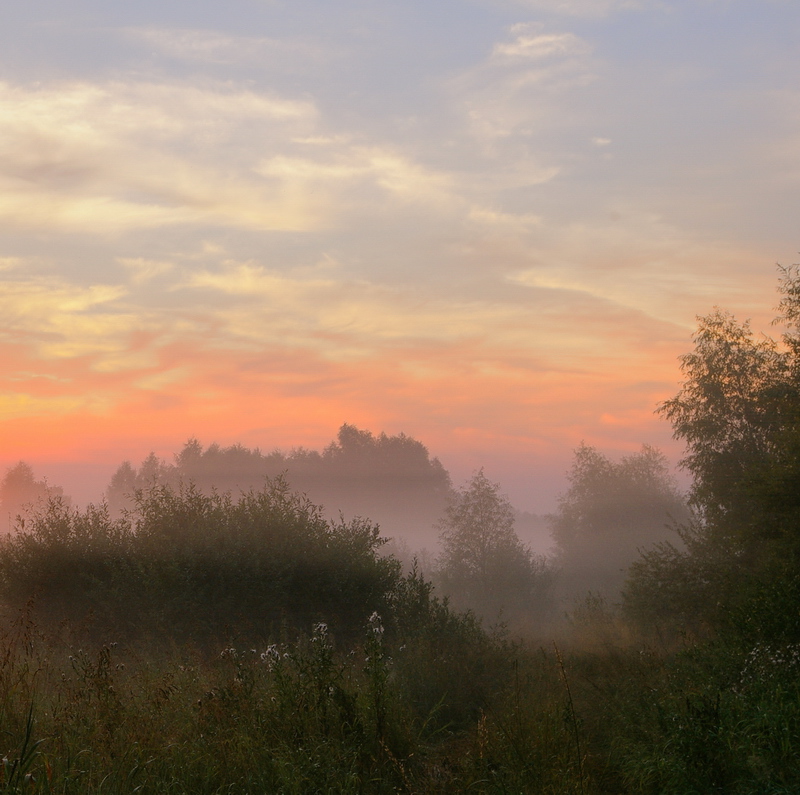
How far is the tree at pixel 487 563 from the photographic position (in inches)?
1750

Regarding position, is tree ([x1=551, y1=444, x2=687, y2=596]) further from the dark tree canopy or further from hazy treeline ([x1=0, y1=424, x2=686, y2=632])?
the dark tree canopy

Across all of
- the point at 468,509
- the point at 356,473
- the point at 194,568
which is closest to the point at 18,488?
the point at 356,473

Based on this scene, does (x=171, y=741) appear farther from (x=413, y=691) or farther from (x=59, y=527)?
(x=59, y=527)

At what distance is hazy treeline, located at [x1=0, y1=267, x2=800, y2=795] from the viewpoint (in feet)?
20.8

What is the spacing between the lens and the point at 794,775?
19.4 ft

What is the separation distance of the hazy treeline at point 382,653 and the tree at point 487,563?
53.8 inches

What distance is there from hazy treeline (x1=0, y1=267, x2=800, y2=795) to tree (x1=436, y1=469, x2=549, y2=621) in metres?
1.37

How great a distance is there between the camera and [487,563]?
46.7 metres

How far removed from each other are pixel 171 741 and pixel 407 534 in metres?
87.4

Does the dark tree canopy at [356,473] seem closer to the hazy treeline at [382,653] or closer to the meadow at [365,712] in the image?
the hazy treeline at [382,653]

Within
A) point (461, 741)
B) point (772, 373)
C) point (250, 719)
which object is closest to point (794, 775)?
point (461, 741)

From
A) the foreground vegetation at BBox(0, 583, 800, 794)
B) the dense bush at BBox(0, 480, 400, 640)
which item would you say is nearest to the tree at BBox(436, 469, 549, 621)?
the dense bush at BBox(0, 480, 400, 640)

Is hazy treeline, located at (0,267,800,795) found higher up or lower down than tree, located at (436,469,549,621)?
higher up

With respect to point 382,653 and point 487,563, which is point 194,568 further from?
point 487,563
